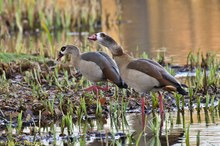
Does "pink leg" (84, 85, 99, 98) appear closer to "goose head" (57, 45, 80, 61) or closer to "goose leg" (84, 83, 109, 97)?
"goose leg" (84, 83, 109, 97)

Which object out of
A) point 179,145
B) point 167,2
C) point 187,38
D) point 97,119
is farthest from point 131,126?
point 167,2

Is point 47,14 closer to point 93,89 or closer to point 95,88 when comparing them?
point 93,89

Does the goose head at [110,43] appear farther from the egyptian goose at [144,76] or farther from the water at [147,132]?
the water at [147,132]

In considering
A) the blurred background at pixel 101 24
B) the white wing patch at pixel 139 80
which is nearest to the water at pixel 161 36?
the blurred background at pixel 101 24

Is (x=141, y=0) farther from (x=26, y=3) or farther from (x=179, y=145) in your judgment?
(x=179, y=145)

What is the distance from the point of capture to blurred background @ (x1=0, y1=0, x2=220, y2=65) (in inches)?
800

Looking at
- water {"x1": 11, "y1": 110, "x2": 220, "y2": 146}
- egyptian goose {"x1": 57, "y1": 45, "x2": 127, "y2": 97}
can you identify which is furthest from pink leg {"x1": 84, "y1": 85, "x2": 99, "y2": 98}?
water {"x1": 11, "y1": 110, "x2": 220, "y2": 146}

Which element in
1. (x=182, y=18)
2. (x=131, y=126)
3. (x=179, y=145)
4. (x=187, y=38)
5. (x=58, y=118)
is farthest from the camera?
(x=182, y=18)

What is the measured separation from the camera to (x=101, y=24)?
2580 centimetres

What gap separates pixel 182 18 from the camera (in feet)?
86.6

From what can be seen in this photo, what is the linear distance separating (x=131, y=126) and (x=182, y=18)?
17537 mm

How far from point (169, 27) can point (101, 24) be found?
268 centimetres

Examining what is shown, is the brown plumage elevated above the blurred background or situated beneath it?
situated beneath

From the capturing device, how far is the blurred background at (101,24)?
2033cm
